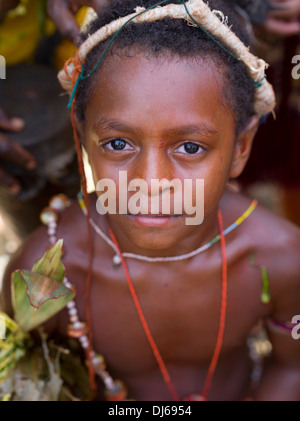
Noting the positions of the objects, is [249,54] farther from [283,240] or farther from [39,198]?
[39,198]

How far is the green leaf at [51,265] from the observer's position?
117 cm

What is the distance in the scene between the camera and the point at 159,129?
1052mm

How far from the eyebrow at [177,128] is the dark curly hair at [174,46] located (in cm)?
10

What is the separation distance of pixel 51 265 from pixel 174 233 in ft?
1.01

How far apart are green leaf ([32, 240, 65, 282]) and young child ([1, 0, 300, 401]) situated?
17 centimetres

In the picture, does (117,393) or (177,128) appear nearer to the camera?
(177,128)

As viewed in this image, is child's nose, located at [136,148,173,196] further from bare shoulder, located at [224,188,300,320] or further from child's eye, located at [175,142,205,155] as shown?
bare shoulder, located at [224,188,300,320]

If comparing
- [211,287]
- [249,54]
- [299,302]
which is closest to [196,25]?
[249,54]

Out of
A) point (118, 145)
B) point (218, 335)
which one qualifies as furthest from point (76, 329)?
point (118, 145)

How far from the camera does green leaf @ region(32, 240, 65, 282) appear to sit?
3.83 ft

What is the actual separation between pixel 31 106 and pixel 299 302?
1.17 metres

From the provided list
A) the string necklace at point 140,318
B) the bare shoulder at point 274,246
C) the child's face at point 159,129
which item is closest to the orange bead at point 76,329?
the string necklace at point 140,318

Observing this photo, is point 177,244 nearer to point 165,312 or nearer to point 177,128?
point 165,312

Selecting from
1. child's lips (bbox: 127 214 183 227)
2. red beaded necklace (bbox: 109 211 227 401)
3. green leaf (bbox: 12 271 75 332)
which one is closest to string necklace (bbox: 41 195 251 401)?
red beaded necklace (bbox: 109 211 227 401)
